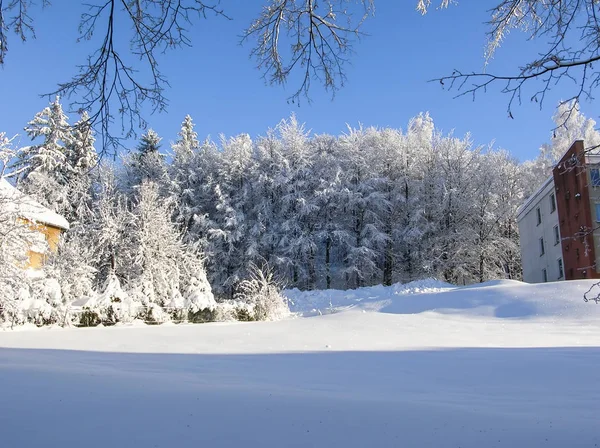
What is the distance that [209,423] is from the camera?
151 inches

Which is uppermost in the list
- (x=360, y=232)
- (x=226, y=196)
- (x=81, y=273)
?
(x=226, y=196)

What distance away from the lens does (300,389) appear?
18.2 feet

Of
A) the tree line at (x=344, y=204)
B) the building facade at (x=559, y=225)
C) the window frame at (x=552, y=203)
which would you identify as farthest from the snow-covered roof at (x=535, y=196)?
the tree line at (x=344, y=204)

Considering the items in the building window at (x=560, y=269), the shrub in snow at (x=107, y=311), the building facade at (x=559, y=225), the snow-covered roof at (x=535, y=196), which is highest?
the snow-covered roof at (x=535, y=196)

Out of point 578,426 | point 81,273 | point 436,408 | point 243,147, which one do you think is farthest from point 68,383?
point 243,147

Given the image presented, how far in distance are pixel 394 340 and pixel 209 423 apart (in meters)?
8.42

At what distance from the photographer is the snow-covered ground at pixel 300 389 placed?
3633 millimetres

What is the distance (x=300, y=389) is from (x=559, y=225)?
22.7 metres

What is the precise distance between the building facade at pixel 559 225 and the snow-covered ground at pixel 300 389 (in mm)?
10616

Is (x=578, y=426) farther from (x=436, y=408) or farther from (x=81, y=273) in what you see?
(x=81, y=273)

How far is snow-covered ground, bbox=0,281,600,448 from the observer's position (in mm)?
3633

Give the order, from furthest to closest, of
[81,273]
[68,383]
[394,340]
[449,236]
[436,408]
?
1. [449,236]
2. [81,273]
3. [394,340]
4. [68,383]
5. [436,408]

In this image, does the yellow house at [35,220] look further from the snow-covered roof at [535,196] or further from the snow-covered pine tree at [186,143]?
the snow-covered roof at [535,196]

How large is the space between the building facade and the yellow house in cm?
1971
